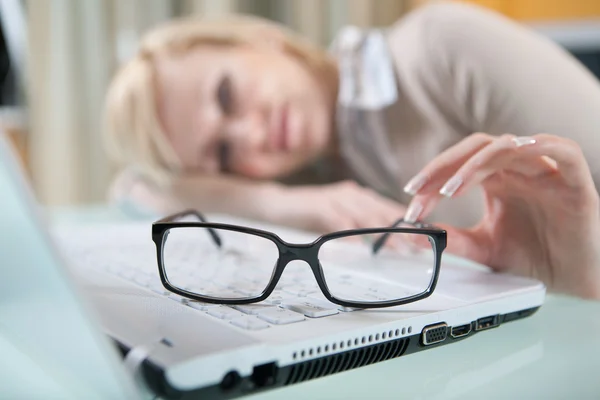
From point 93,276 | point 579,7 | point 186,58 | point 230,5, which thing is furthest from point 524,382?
point 230,5

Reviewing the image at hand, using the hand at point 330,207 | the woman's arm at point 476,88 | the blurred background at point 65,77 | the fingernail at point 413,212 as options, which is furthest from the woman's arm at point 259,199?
the blurred background at point 65,77

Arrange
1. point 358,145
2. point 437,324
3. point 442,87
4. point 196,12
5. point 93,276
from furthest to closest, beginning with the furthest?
point 196,12, point 358,145, point 442,87, point 93,276, point 437,324

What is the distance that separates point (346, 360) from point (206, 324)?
0.26ft

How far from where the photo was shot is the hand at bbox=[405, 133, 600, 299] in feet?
1.43

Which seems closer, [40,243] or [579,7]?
[40,243]

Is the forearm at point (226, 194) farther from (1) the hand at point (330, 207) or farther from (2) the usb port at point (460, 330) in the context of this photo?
(2) the usb port at point (460, 330)

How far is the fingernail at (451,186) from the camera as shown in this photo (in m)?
0.43

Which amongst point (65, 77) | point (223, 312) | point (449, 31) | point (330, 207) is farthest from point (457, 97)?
point (65, 77)

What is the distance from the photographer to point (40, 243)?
29cm

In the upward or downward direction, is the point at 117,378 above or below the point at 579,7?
below

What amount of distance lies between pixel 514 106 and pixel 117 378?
381mm

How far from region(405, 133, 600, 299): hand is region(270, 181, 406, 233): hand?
0.15 metres

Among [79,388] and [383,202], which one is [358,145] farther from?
[79,388]

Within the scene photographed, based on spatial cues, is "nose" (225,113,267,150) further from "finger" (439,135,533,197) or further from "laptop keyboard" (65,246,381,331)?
"finger" (439,135,533,197)
